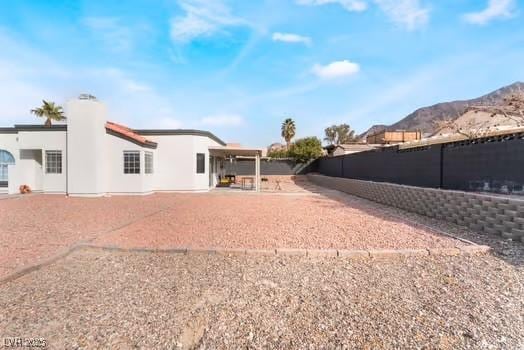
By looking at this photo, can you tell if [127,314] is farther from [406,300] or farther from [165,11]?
[165,11]

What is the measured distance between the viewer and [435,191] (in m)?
7.23

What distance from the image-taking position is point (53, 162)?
45.3 ft

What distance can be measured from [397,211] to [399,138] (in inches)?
933

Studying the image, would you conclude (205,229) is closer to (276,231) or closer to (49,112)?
(276,231)

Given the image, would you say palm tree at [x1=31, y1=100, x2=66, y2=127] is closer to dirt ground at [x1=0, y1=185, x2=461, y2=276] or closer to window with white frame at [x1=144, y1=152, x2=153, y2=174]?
window with white frame at [x1=144, y1=152, x2=153, y2=174]

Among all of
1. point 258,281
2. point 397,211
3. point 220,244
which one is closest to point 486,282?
point 258,281

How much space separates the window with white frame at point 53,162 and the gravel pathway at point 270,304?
1220 centimetres

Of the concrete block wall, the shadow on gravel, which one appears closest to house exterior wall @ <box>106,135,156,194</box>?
the shadow on gravel

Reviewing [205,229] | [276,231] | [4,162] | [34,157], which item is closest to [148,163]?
[34,157]

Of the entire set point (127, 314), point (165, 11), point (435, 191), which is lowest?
point (127, 314)

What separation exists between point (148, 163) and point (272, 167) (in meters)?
16.3

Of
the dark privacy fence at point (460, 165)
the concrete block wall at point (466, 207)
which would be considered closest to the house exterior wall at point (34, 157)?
the concrete block wall at point (466, 207)

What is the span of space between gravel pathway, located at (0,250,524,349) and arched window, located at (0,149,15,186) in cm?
1529

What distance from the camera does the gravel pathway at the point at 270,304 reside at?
2430 millimetres
